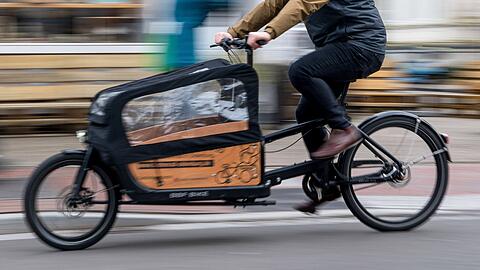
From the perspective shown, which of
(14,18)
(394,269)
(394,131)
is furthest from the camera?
(14,18)

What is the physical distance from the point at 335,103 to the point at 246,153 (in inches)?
25.5

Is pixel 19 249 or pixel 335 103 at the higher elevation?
pixel 335 103

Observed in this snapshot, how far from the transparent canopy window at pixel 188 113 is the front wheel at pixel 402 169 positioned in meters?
0.86

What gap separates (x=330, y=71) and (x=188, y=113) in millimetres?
921

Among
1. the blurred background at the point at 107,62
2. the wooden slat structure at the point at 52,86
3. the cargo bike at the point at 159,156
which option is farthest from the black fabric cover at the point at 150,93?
the wooden slat structure at the point at 52,86

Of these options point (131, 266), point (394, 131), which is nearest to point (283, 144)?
point (394, 131)

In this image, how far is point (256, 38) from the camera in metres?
5.17

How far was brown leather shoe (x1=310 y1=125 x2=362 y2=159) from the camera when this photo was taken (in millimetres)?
5457

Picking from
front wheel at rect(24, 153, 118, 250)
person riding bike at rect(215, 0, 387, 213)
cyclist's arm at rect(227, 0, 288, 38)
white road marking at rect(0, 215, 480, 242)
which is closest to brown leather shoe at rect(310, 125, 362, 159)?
person riding bike at rect(215, 0, 387, 213)

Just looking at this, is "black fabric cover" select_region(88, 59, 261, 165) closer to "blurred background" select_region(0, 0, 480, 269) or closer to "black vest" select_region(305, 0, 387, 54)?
"black vest" select_region(305, 0, 387, 54)

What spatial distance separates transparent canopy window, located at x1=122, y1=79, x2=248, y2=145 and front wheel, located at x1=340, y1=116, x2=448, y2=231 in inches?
33.9

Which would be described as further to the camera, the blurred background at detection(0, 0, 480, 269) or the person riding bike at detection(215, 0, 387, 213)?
the blurred background at detection(0, 0, 480, 269)

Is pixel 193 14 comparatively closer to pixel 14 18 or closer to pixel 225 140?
pixel 14 18

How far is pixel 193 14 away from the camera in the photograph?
8.33 meters
